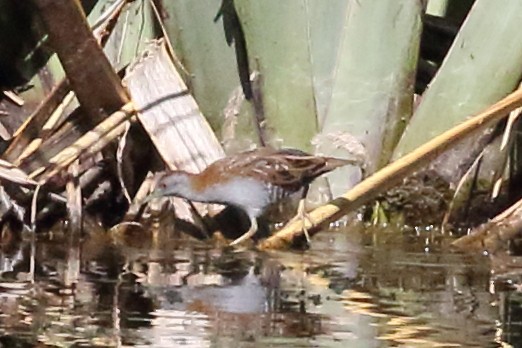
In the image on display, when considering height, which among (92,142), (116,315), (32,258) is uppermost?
(92,142)

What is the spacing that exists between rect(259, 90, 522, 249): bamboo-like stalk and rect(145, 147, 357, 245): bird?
0.30m

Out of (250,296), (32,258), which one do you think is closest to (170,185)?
(32,258)

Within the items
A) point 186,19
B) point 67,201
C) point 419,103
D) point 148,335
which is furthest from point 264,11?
point 148,335

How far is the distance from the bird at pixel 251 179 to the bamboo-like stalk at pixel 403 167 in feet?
0.98

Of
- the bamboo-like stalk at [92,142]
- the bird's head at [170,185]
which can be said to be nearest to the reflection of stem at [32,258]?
the bamboo-like stalk at [92,142]

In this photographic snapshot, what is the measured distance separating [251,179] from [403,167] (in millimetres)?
888

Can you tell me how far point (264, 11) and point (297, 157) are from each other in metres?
0.53

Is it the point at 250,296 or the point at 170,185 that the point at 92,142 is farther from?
the point at 250,296

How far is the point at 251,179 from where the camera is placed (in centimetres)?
462

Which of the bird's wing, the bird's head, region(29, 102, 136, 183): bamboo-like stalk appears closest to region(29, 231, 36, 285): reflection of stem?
region(29, 102, 136, 183): bamboo-like stalk

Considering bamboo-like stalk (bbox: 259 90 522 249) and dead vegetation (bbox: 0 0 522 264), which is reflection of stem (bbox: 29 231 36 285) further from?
bamboo-like stalk (bbox: 259 90 522 249)

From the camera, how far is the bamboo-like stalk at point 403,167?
385cm

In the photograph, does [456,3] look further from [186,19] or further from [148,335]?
[148,335]

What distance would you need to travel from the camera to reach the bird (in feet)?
14.4
